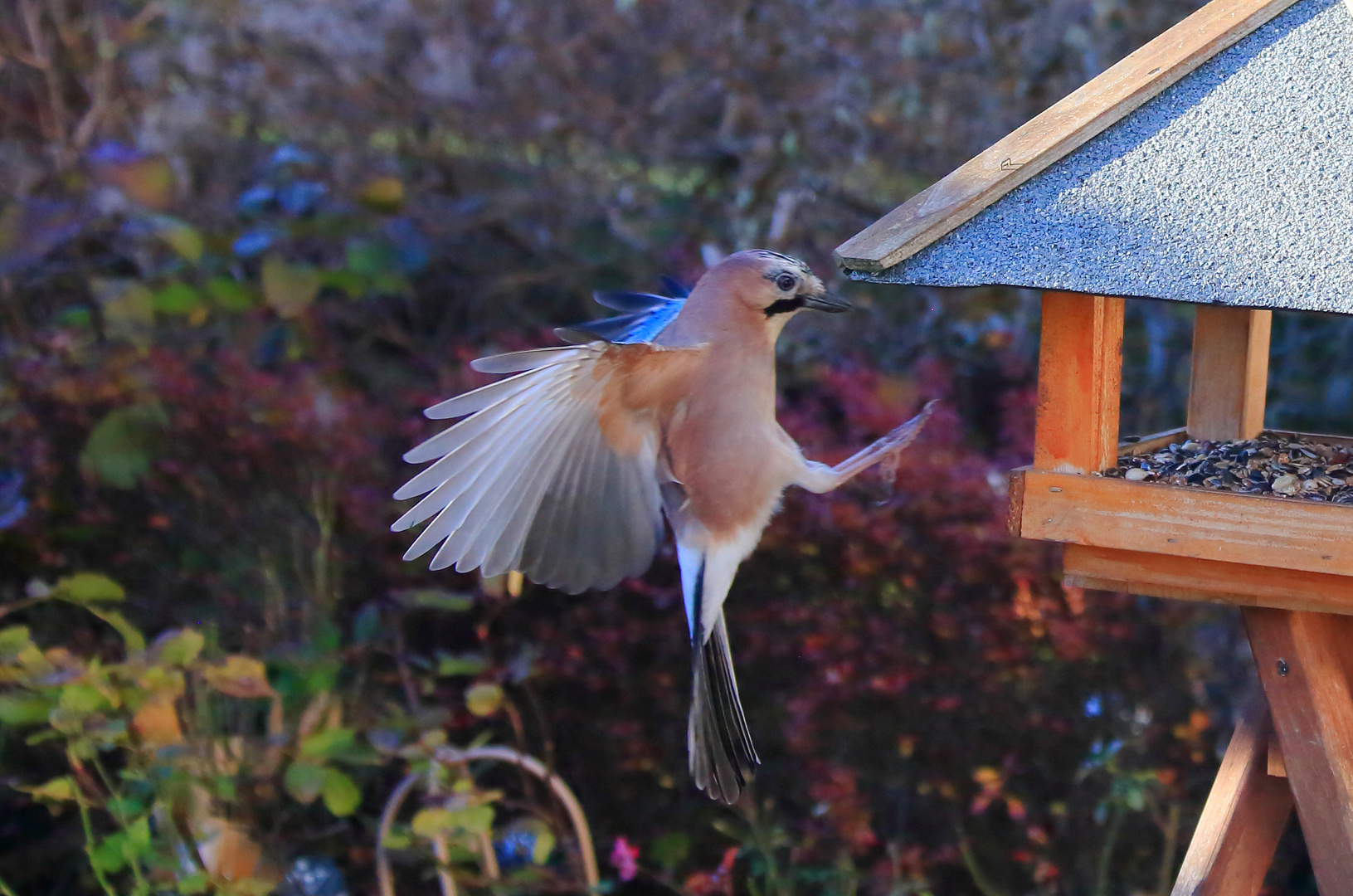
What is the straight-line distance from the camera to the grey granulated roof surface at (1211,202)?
1251mm

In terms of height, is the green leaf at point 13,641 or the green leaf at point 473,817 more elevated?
the green leaf at point 13,641

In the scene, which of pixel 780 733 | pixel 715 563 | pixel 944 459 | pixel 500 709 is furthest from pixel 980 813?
pixel 715 563

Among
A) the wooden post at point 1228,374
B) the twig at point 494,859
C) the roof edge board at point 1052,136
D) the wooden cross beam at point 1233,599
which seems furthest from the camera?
the twig at point 494,859

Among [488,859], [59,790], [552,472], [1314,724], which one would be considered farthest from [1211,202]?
[59,790]

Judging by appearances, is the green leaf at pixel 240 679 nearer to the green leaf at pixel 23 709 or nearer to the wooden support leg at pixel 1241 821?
the green leaf at pixel 23 709

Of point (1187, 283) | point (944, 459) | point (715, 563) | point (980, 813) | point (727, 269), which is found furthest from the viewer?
point (980, 813)

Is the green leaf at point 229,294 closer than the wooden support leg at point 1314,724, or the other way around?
the wooden support leg at point 1314,724

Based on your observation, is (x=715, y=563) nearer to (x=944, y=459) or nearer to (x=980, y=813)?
(x=944, y=459)

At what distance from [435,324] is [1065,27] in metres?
1.61

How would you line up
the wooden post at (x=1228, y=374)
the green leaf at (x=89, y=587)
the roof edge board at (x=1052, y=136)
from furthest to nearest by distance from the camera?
the green leaf at (x=89, y=587) < the wooden post at (x=1228, y=374) < the roof edge board at (x=1052, y=136)

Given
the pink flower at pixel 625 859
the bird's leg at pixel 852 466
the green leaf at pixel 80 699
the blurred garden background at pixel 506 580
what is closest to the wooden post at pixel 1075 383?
the bird's leg at pixel 852 466

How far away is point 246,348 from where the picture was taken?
3.05 m

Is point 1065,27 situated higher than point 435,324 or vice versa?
point 1065,27

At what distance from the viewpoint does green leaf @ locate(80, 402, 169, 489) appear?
2920 mm
